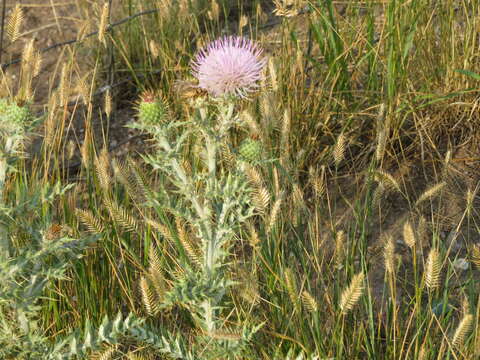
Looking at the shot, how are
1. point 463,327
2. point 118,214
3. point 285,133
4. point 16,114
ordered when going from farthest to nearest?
point 285,133, point 118,214, point 16,114, point 463,327

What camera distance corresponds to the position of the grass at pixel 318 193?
214cm

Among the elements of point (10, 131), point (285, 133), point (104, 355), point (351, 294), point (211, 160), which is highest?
point (10, 131)

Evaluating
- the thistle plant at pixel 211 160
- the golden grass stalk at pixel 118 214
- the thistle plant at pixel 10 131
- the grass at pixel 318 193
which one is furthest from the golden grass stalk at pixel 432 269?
the thistle plant at pixel 10 131

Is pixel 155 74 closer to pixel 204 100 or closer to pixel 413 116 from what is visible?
pixel 413 116

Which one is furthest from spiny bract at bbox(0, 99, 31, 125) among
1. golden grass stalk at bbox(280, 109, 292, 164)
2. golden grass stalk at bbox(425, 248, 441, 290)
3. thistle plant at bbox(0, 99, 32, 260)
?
golden grass stalk at bbox(425, 248, 441, 290)

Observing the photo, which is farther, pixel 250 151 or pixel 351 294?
pixel 250 151

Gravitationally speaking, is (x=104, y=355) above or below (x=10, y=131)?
below

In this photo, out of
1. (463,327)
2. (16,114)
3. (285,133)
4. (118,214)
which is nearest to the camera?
(463,327)

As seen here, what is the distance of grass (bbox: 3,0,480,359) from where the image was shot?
2.14 metres

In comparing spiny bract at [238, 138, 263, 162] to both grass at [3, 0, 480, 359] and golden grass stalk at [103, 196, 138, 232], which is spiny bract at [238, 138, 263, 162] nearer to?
grass at [3, 0, 480, 359]

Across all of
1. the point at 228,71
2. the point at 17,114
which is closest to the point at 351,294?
the point at 228,71

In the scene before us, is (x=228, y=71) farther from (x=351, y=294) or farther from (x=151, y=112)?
(x=351, y=294)

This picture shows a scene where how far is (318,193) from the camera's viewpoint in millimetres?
2201

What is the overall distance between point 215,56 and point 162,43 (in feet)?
6.95
